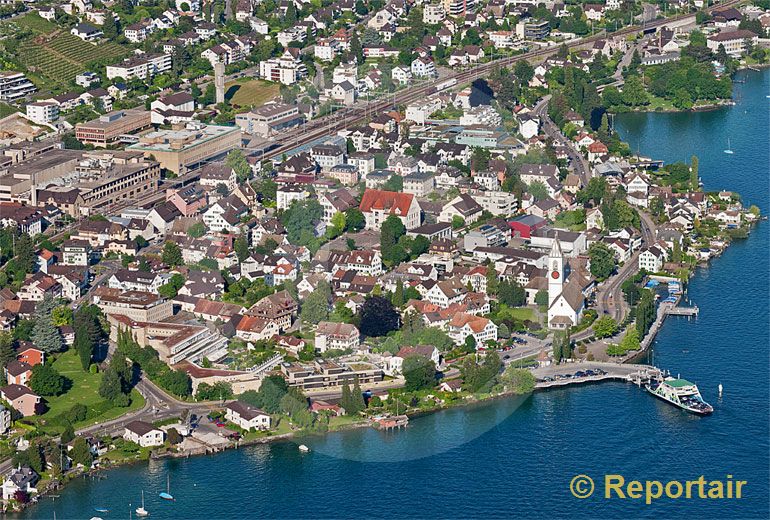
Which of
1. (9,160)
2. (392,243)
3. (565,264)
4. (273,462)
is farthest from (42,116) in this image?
(273,462)

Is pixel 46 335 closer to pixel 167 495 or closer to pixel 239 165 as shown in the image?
pixel 167 495

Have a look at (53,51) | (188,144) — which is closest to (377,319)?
(188,144)

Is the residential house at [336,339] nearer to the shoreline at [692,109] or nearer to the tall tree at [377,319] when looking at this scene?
the tall tree at [377,319]

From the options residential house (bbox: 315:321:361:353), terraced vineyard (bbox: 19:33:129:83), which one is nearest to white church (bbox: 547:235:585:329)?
residential house (bbox: 315:321:361:353)

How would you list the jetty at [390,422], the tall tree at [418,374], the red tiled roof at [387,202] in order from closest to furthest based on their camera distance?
the jetty at [390,422], the tall tree at [418,374], the red tiled roof at [387,202]

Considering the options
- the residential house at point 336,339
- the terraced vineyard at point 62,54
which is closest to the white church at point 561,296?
the residential house at point 336,339
